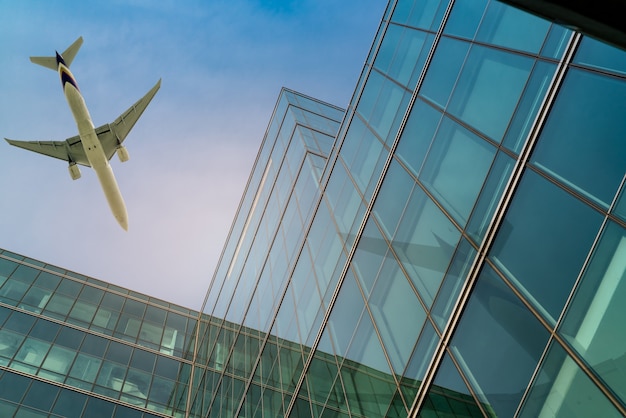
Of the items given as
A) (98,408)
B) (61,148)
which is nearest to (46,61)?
(61,148)

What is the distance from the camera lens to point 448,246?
963cm

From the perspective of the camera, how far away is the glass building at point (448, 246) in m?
6.58

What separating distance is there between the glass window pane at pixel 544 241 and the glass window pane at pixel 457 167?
4.32 feet

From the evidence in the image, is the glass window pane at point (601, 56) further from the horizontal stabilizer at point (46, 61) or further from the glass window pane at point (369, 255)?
the horizontal stabilizer at point (46, 61)

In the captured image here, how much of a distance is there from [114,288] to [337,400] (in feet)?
94.6

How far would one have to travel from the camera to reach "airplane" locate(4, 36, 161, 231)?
37.2 m

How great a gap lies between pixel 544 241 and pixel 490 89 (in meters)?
4.12

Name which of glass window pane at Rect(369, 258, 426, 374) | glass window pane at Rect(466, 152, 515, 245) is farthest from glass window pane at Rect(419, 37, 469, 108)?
glass window pane at Rect(369, 258, 426, 374)

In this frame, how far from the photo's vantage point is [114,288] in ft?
123

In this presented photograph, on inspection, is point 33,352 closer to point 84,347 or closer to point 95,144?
point 84,347

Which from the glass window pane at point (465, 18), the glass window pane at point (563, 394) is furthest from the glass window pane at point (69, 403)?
the glass window pane at point (563, 394)

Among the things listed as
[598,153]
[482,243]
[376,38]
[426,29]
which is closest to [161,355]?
[376,38]

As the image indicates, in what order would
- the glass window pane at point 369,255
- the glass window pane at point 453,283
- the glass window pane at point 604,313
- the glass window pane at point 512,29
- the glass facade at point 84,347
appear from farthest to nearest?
the glass facade at point 84,347
the glass window pane at point 369,255
the glass window pane at point 512,29
the glass window pane at point 453,283
the glass window pane at point 604,313

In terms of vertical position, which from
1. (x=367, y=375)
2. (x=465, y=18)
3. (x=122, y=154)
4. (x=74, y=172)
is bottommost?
(x=74, y=172)
